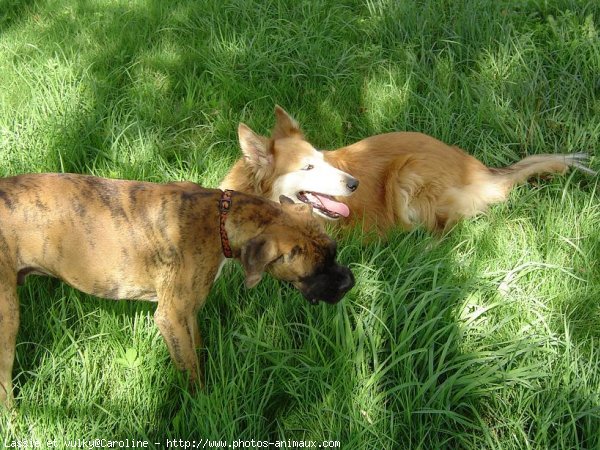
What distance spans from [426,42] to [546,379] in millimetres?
3513

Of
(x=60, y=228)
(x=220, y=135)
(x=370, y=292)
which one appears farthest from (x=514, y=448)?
(x=220, y=135)

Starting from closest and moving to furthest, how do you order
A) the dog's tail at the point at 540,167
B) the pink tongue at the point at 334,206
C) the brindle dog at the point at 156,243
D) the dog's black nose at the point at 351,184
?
the brindle dog at the point at 156,243, the dog's black nose at the point at 351,184, the pink tongue at the point at 334,206, the dog's tail at the point at 540,167

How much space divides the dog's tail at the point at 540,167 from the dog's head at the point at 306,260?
1.96 m

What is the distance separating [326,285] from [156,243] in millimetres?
921

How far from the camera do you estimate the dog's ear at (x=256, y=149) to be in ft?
12.6

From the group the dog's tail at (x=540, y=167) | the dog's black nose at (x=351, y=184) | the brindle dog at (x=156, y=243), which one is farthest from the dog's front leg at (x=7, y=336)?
the dog's tail at (x=540, y=167)

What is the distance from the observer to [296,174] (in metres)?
3.92

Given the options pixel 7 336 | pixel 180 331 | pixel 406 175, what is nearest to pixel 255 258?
pixel 180 331

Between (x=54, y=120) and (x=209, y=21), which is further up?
(x=209, y=21)

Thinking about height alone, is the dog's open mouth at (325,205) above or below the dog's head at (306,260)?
below

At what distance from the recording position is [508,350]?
8.59 ft

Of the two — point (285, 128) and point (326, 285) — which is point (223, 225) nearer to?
point (326, 285)

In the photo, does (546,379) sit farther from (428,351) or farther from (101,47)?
(101,47)

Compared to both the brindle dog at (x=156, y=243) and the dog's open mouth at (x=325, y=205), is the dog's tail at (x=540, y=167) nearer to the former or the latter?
the dog's open mouth at (x=325, y=205)
